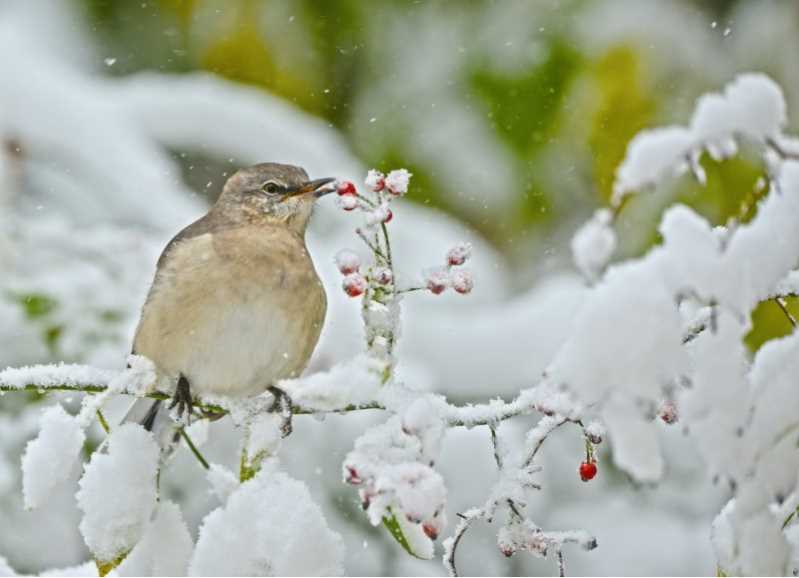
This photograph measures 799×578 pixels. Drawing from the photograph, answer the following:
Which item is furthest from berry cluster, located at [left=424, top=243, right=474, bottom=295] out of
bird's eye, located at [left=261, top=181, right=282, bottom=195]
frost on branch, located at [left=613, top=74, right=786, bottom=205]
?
bird's eye, located at [left=261, top=181, right=282, bottom=195]

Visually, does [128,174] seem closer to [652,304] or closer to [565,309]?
[565,309]

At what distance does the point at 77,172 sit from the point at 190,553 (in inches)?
134

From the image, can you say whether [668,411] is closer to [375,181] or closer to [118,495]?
[375,181]

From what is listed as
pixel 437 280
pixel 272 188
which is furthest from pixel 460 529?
pixel 272 188

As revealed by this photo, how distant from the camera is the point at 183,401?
228 centimetres

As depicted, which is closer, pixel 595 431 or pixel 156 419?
pixel 595 431

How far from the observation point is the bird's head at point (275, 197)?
284 centimetres

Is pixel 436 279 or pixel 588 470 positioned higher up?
pixel 436 279

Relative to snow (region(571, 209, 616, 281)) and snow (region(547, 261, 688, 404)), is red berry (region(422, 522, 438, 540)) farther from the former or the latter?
snow (region(571, 209, 616, 281))

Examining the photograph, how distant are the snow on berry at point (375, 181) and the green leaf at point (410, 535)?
1.51 ft

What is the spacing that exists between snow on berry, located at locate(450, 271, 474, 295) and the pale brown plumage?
691mm

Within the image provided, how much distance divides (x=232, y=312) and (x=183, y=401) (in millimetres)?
247

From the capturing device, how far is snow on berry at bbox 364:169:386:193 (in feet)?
5.61

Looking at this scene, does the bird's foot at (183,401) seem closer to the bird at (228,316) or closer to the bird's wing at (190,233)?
the bird at (228,316)
